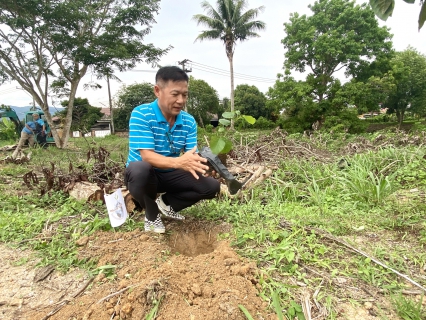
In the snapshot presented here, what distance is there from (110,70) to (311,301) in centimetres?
1226

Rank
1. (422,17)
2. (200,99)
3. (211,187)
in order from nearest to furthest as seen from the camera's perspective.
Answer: (422,17) → (211,187) → (200,99)

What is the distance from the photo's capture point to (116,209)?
7.33 ft

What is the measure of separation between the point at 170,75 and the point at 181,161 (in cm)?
63

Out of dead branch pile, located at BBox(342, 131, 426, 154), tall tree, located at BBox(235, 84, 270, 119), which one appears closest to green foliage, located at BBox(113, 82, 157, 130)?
tall tree, located at BBox(235, 84, 270, 119)

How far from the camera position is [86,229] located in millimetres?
2230

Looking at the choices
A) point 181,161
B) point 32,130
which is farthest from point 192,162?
point 32,130

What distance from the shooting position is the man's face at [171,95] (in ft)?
6.51

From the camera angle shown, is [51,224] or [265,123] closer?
[51,224]

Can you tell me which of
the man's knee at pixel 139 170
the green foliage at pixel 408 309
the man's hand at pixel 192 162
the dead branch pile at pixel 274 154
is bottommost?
the green foliage at pixel 408 309

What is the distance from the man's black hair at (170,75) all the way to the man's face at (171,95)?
2 centimetres

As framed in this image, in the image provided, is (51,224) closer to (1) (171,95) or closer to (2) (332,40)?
(1) (171,95)

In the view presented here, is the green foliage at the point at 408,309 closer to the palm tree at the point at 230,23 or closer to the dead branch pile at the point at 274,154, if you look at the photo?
the dead branch pile at the point at 274,154

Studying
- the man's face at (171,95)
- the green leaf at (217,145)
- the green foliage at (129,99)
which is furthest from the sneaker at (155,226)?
the green foliage at (129,99)

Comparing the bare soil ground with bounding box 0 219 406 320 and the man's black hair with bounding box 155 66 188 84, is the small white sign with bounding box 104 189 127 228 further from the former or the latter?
the man's black hair with bounding box 155 66 188 84
